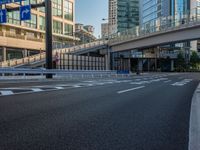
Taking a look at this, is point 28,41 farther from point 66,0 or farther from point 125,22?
point 125,22

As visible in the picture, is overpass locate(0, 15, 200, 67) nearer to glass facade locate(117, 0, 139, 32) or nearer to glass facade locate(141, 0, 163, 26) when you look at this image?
glass facade locate(141, 0, 163, 26)

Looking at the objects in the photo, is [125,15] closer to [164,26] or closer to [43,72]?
[164,26]

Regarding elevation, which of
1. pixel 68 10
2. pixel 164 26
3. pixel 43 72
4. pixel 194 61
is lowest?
pixel 43 72

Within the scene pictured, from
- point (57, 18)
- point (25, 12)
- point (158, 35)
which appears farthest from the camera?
point (57, 18)

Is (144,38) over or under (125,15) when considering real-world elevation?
under

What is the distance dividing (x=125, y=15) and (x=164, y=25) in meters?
93.4

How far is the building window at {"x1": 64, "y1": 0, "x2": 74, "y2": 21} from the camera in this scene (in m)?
70.4

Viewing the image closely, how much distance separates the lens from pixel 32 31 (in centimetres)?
5994

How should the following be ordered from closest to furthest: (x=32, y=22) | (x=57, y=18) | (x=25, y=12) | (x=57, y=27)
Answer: (x=25, y=12) < (x=32, y=22) < (x=57, y=18) < (x=57, y=27)

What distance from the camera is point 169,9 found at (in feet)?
391

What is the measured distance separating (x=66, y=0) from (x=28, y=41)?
65.6 ft

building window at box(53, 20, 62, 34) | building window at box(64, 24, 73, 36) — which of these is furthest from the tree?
building window at box(53, 20, 62, 34)

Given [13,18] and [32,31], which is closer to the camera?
[13,18]

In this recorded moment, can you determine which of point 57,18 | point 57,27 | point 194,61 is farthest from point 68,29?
point 194,61
